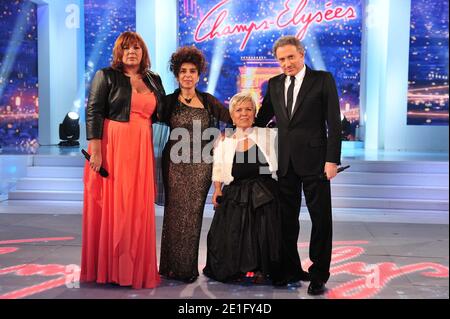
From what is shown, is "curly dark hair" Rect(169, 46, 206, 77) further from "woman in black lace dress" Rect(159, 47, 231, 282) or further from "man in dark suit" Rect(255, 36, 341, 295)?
"man in dark suit" Rect(255, 36, 341, 295)

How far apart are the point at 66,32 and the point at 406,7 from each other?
6.83m

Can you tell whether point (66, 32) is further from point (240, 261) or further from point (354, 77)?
point (240, 261)

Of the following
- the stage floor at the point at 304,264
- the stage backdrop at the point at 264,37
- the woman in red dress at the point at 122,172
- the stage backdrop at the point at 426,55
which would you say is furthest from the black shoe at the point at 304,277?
the stage backdrop at the point at 264,37

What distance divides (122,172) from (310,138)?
3.81 ft

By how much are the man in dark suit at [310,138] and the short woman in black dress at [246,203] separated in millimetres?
136

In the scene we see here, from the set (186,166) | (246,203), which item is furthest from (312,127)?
(186,166)

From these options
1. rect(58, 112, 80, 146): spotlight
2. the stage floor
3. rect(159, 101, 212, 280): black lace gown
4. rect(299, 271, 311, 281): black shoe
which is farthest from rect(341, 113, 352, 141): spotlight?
rect(159, 101, 212, 280): black lace gown

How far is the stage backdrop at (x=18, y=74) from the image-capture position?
31.2 ft

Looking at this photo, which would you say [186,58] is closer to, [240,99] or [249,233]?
[240,99]

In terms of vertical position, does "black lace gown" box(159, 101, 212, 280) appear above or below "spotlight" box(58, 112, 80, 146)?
below

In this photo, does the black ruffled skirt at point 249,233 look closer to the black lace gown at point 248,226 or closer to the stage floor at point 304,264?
the black lace gown at point 248,226

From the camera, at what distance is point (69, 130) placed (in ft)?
32.8

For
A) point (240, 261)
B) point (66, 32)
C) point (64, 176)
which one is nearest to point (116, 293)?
point (240, 261)

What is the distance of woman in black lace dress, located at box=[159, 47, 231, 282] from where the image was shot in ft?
A: 10.8
